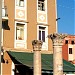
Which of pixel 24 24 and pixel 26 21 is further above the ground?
pixel 26 21

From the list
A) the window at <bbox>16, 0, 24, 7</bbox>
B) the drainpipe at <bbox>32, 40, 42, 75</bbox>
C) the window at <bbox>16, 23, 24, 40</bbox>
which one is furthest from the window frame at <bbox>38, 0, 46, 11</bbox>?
the drainpipe at <bbox>32, 40, 42, 75</bbox>

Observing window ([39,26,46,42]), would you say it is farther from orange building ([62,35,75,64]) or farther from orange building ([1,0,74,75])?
orange building ([62,35,75,64])

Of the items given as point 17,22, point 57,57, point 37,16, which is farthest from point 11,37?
point 57,57

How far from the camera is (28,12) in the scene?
1176 inches

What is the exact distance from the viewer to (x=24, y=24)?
29.5 metres

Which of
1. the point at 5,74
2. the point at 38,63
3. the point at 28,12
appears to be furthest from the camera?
the point at 28,12

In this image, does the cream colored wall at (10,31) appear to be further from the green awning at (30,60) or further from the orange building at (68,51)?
the orange building at (68,51)

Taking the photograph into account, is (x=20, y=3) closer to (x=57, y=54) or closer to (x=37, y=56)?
(x=37, y=56)

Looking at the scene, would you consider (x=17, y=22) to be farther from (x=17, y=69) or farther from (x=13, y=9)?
(x=17, y=69)

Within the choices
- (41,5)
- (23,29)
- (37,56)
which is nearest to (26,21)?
(23,29)

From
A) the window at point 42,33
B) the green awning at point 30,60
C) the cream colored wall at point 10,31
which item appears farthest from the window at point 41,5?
the green awning at point 30,60

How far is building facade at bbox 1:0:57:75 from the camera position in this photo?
1105 inches

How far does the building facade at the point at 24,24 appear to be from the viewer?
1105 inches

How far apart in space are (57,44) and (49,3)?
43.4 ft
